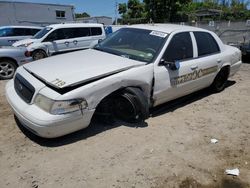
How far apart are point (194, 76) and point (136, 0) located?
147 ft

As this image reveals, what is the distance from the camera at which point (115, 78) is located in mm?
3967

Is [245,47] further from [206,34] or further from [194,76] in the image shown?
[194,76]

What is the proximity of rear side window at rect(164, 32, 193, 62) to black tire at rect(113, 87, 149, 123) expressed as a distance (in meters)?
0.94

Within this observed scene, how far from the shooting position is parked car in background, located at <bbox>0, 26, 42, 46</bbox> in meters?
13.7

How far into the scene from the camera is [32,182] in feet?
10.1

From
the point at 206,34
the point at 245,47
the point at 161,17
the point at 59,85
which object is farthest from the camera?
the point at 161,17

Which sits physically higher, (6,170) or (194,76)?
(194,76)

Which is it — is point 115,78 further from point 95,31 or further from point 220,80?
point 95,31

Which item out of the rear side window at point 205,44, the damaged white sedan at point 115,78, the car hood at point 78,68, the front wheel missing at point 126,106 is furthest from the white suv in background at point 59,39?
the front wheel missing at point 126,106

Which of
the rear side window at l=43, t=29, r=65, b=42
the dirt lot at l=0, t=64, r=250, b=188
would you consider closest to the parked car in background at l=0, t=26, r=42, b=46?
the rear side window at l=43, t=29, r=65, b=42

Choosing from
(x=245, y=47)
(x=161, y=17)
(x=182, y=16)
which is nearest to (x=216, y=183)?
(x=245, y=47)

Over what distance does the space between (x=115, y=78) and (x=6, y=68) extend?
4.91 metres

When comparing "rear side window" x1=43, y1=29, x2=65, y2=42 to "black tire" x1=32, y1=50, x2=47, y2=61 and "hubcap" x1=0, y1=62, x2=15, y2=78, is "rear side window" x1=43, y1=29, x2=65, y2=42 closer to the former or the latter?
"black tire" x1=32, y1=50, x2=47, y2=61

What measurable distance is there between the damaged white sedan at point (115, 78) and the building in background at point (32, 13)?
86.1ft
